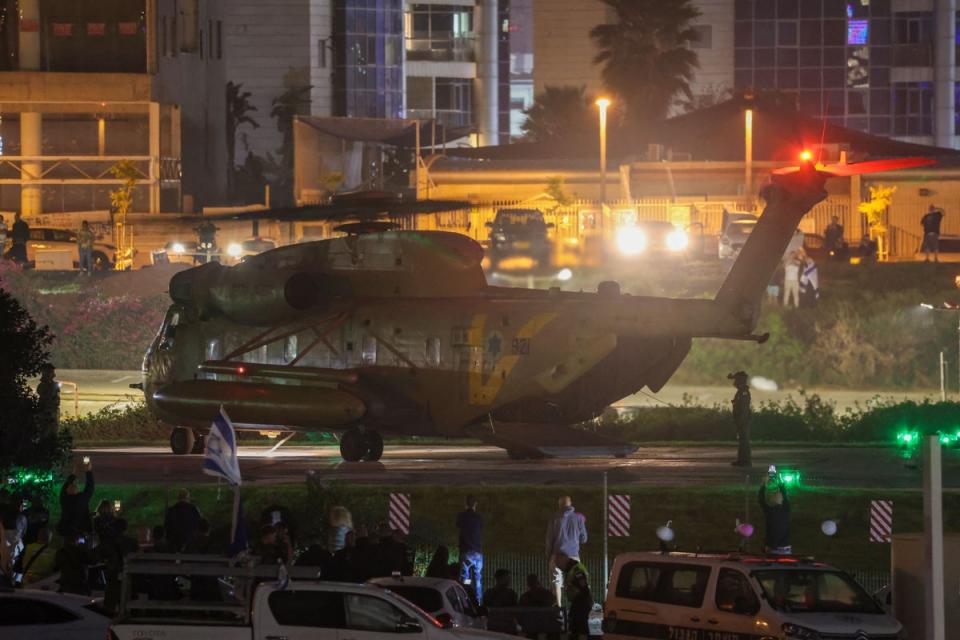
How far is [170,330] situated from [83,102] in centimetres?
4514

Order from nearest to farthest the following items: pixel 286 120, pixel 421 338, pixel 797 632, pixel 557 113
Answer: pixel 797 632
pixel 421 338
pixel 286 120
pixel 557 113

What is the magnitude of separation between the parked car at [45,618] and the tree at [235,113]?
3453 inches

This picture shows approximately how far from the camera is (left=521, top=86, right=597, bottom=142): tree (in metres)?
132

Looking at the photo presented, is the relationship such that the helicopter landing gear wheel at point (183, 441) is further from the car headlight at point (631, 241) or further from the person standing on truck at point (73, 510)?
the car headlight at point (631, 241)

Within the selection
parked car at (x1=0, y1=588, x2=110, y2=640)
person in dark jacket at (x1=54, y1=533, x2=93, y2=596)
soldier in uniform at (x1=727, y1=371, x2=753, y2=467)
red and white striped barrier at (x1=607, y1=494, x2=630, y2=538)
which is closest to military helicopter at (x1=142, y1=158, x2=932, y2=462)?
soldier in uniform at (x1=727, y1=371, x2=753, y2=467)

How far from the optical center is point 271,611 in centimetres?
1725

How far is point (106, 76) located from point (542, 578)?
5640cm

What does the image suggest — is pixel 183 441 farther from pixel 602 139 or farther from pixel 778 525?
pixel 602 139

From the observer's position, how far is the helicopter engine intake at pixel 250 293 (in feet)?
110

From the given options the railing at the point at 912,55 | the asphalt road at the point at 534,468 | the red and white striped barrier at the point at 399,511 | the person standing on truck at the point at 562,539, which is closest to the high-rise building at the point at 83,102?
the asphalt road at the point at 534,468

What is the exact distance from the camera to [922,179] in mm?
71812

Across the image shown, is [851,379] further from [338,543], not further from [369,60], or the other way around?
[369,60]

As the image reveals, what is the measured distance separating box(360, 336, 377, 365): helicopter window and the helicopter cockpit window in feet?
15.0

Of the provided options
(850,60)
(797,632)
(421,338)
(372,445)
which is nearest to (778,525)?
(797,632)
